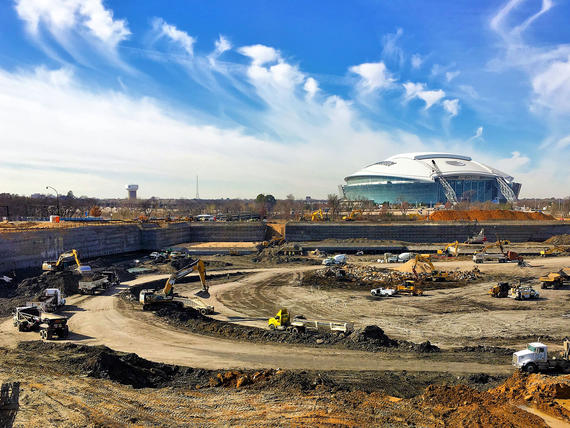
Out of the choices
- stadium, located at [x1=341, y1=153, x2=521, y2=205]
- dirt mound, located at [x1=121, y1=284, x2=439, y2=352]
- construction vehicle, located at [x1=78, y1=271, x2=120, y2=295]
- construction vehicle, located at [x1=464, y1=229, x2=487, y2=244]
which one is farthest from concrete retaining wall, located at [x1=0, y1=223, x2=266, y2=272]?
stadium, located at [x1=341, y1=153, x2=521, y2=205]

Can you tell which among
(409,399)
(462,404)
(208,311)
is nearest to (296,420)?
(409,399)

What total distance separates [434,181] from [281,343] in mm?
128857

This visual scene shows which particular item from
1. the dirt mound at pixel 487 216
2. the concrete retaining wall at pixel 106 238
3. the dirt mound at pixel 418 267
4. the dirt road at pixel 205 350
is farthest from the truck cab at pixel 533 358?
the dirt mound at pixel 487 216

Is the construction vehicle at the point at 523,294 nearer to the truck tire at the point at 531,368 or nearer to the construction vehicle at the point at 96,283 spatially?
the truck tire at the point at 531,368

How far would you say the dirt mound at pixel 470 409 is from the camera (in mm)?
11244

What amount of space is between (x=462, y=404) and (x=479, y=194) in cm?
14340

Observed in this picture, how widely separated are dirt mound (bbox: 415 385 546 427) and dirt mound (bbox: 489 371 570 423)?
0.80 meters

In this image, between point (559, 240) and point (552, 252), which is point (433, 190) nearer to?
point (559, 240)

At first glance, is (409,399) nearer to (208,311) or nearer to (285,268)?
(208,311)

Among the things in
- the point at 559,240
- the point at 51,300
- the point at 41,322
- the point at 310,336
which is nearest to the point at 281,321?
the point at 310,336

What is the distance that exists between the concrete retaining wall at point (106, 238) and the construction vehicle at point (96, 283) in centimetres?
1077

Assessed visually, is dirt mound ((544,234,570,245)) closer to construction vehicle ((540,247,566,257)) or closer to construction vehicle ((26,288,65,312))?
construction vehicle ((540,247,566,257))

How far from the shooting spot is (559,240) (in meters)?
62.0

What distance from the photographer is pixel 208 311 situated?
88.0ft
